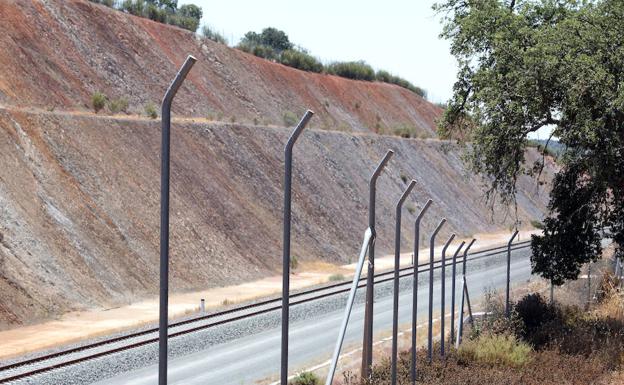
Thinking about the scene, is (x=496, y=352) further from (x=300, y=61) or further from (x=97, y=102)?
(x=300, y=61)

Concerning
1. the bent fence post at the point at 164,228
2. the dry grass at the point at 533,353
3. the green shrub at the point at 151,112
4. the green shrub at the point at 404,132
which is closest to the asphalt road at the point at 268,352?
the dry grass at the point at 533,353

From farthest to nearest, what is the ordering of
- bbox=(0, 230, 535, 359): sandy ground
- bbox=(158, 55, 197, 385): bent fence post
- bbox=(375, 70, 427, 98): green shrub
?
bbox=(375, 70, 427, 98): green shrub → bbox=(0, 230, 535, 359): sandy ground → bbox=(158, 55, 197, 385): bent fence post

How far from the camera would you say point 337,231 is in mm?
53125

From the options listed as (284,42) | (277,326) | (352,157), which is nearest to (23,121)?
(277,326)

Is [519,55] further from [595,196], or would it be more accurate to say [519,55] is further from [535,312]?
[535,312]

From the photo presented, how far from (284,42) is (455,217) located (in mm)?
60372

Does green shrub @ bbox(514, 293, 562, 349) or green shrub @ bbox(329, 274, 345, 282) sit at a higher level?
green shrub @ bbox(514, 293, 562, 349)

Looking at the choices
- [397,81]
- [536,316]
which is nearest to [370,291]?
[536,316]

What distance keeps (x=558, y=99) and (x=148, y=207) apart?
71.6ft

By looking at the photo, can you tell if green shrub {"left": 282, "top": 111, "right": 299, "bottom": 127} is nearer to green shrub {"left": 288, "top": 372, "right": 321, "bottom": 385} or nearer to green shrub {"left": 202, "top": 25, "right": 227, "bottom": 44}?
green shrub {"left": 202, "top": 25, "right": 227, "bottom": 44}


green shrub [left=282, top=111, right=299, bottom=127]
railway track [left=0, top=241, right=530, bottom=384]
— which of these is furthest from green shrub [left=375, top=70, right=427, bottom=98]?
railway track [left=0, top=241, right=530, bottom=384]

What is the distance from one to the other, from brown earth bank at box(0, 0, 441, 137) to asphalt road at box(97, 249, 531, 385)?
22.2 m

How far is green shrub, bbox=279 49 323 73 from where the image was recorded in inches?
3273

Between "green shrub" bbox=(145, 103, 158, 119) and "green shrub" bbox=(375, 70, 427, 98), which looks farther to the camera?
"green shrub" bbox=(375, 70, 427, 98)
